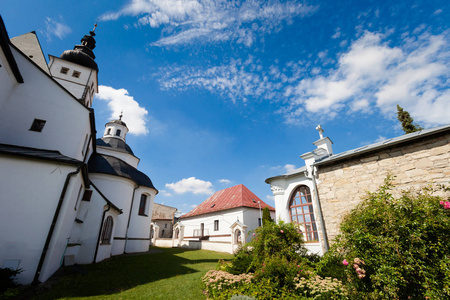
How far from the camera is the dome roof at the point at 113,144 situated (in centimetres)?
2034

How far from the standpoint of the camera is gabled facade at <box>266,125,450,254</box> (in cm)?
635

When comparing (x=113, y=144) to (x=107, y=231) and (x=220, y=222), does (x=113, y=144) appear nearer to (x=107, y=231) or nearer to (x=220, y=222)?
(x=107, y=231)

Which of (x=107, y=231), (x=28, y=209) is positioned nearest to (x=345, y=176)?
(x=28, y=209)

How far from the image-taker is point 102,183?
14.1 m

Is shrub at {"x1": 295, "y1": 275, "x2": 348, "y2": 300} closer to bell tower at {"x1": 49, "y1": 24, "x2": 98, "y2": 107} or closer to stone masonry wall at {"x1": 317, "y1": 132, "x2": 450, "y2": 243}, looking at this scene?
stone masonry wall at {"x1": 317, "y1": 132, "x2": 450, "y2": 243}

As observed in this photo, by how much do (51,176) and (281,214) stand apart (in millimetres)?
10137

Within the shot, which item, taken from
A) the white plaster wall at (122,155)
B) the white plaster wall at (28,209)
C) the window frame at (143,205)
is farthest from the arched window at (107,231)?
the white plaster wall at (122,155)

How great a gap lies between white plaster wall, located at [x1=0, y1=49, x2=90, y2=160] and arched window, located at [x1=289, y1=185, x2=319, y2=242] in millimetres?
11692

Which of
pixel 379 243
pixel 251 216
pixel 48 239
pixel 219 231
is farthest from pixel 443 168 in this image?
pixel 219 231

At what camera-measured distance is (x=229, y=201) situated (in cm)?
2398

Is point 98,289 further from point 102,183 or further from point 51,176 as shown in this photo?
point 102,183

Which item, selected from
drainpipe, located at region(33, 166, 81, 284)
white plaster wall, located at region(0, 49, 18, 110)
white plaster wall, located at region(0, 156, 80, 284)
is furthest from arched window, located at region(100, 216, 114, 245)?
white plaster wall, located at region(0, 49, 18, 110)

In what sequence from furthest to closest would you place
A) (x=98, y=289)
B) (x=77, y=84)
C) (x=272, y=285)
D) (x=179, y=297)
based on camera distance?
(x=77, y=84), (x=98, y=289), (x=179, y=297), (x=272, y=285)

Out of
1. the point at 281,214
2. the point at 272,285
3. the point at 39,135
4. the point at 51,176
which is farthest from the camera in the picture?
the point at 281,214
